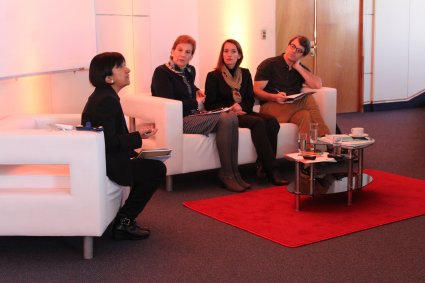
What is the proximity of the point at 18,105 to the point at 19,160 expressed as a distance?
1.82 metres

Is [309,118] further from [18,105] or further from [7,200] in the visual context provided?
[7,200]

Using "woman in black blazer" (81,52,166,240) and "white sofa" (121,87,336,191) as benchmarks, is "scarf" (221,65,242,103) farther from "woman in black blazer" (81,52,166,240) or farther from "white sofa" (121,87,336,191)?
"woman in black blazer" (81,52,166,240)

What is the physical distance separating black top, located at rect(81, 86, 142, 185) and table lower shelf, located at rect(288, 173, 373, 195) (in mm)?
1357

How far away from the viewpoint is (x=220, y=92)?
6160 mm

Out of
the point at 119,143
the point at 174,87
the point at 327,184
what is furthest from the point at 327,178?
the point at 119,143

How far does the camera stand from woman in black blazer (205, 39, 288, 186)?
19.1 ft

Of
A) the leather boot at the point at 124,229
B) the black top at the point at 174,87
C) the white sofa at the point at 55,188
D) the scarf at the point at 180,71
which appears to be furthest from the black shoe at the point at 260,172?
the white sofa at the point at 55,188

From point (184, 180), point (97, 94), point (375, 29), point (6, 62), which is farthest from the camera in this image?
point (375, 29)

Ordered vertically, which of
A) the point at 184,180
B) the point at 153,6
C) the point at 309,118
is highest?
the point at 153,6

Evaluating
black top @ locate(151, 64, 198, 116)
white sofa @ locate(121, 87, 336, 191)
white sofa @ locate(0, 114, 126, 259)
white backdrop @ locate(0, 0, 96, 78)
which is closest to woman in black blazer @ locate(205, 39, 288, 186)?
white sofa @ locate(121, 87, 336, 191)

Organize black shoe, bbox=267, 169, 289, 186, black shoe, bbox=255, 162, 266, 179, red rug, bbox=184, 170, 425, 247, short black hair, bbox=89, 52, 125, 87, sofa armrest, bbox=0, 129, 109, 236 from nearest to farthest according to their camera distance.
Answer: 1. sofa armrest, bbox=0, 129, 109, 236
2. short black hair, bbox=89, 52, 125, 87
3. red rug, bbox=184, 170, 425, 247
4. black shoe, bbox=267, 169, 289, 186
5. black shoe, bbox=255, 162, 266, 179

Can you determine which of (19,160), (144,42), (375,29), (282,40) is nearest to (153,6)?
(144,42)

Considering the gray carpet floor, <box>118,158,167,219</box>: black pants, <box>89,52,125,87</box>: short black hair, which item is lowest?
the gray carpet floor

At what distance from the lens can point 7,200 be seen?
385cm
